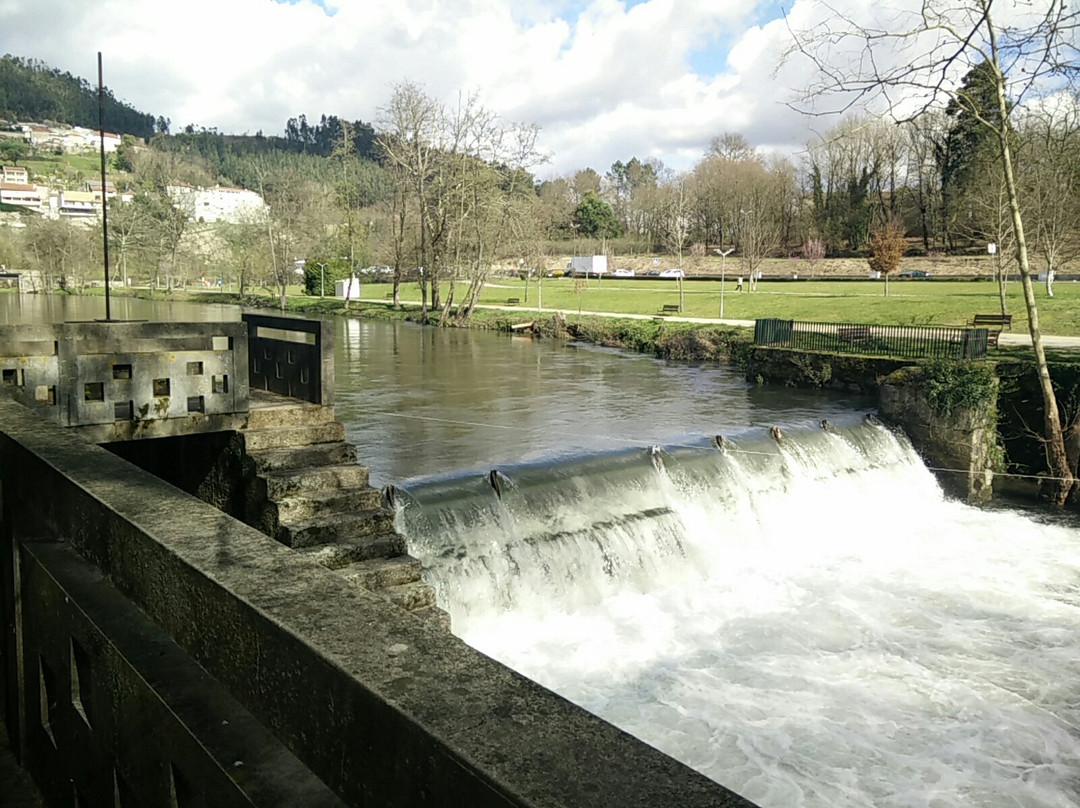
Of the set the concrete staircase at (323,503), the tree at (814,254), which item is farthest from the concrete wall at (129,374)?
the tree at (814,254)

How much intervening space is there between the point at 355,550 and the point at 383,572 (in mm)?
397

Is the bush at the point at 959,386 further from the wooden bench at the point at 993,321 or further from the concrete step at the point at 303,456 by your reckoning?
the concrete step at the point at 303,456

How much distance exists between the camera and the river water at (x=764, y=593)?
877 cm

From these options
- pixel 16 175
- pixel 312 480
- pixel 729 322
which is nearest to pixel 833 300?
pixel 729 322

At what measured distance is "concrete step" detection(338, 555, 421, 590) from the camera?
26.7ft

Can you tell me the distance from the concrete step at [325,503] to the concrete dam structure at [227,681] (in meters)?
3.02

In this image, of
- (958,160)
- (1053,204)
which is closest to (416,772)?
(1053,204)

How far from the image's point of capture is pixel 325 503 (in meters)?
8.91

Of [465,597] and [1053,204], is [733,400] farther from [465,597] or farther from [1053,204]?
[1053,204]

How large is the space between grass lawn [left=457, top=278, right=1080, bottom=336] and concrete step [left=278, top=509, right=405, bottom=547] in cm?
2843

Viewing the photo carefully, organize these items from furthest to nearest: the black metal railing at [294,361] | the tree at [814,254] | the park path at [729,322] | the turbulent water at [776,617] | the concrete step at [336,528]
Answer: the tree at [814,254] < the park path at [729,322] < the black metal railing at [294,361] < the turbulent water at [776,617] < the concrete step at [336,528]

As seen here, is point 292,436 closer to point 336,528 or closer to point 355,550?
point 336,528

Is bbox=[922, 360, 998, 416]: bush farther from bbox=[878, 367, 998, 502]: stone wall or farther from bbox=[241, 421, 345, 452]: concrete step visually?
bbox=[241, 421, 345, 452]: concrete step

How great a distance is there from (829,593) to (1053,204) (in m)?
27.3
